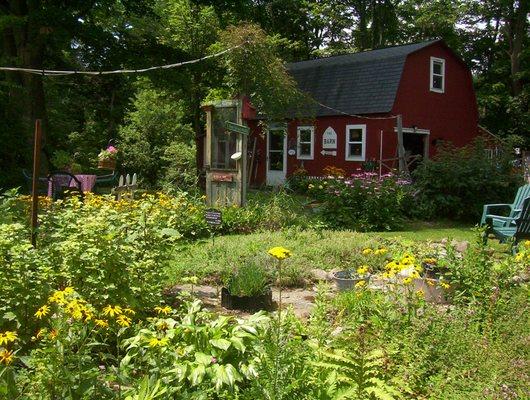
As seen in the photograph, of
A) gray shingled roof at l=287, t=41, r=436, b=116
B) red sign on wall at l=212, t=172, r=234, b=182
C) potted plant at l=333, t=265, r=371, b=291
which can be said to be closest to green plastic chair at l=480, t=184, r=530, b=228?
potted plant at l=333, t=265, r=371, b=291

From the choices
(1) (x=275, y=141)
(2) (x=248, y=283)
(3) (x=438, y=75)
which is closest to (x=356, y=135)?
(1) (x=275, y=141)

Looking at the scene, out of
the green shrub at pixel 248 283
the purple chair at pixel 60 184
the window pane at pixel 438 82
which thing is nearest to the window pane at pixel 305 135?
the window pane at pixel 438 82

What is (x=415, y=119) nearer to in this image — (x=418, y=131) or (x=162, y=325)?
(x=418, y=131)

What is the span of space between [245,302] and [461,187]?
Result: 9355 millimetres

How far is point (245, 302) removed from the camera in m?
5.21

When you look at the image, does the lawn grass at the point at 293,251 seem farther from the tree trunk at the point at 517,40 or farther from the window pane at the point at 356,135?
the tree trunk at the point at 517,40

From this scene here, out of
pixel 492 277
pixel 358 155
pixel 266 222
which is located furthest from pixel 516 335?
pixel 358 155

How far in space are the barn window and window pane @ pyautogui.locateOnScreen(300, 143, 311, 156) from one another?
5.04 m

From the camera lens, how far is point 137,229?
4.75m

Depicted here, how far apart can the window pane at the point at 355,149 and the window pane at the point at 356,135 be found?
0.57 feet

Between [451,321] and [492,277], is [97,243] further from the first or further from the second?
[492,277]

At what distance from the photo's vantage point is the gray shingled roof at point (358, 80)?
1903 cm

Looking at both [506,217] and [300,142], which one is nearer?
[506,217]

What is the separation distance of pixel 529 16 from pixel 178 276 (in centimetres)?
2976
